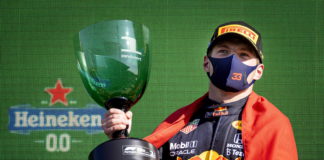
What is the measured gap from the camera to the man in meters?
1.64

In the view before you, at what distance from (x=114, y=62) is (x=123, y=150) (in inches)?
12.4

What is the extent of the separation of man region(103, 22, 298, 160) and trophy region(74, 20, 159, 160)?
315 millimetres

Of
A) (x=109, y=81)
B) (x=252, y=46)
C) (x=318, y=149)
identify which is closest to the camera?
(x=109, y=81)

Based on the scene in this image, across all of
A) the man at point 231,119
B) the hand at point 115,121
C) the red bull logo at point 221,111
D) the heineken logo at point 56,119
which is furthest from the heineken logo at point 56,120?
the hand at point 115,121

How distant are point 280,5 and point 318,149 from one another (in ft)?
2.96

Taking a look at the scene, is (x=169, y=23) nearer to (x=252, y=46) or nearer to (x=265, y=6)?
(x=265, y=6)

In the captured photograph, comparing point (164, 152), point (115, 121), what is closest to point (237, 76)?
point (164, 152)

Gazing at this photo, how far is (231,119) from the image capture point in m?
1.76

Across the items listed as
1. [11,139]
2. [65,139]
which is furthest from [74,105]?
[11,139]

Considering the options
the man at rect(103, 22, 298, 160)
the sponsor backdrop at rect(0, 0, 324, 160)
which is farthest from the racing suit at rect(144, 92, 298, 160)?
the sponsor backdrop at rect(0, 0, 324, 160)

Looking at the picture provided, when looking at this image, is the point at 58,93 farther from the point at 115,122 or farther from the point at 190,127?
the point at 115,122

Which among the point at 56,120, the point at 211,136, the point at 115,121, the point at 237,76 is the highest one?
the point at 237,76

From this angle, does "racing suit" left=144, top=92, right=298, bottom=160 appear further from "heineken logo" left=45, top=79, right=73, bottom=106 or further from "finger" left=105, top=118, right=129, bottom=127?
"heineken logo" left=45, top=79, right=73, bottom=106

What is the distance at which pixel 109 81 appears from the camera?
1532mm
